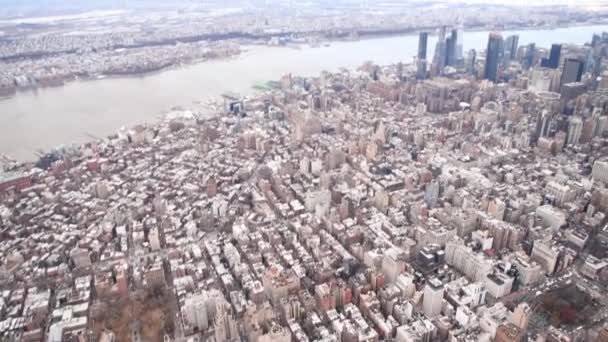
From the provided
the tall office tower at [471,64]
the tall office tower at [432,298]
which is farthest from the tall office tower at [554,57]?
the tall office tower at [432,298]

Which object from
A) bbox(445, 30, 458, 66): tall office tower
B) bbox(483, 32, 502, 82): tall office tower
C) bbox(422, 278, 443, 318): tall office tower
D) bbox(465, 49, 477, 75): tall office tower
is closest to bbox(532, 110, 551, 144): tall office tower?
bbox(483, 32, 502, 82): tall office tower

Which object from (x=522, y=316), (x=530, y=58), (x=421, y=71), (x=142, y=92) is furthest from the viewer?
(x=530, y=58)

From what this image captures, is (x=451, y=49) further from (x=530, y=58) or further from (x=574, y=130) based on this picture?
(x=574, y=130)

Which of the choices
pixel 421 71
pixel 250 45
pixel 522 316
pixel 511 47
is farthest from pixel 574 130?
pixel 250 45

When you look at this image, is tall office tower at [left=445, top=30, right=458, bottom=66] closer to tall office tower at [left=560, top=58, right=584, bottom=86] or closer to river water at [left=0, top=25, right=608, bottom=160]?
river water at [left=0, top=25, right=608, bottom=160]

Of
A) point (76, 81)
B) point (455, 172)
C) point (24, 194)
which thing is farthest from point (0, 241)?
point (76, 81)

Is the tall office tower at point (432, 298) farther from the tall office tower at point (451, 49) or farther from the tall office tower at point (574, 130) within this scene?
the tall office tower at point (451, 49)
